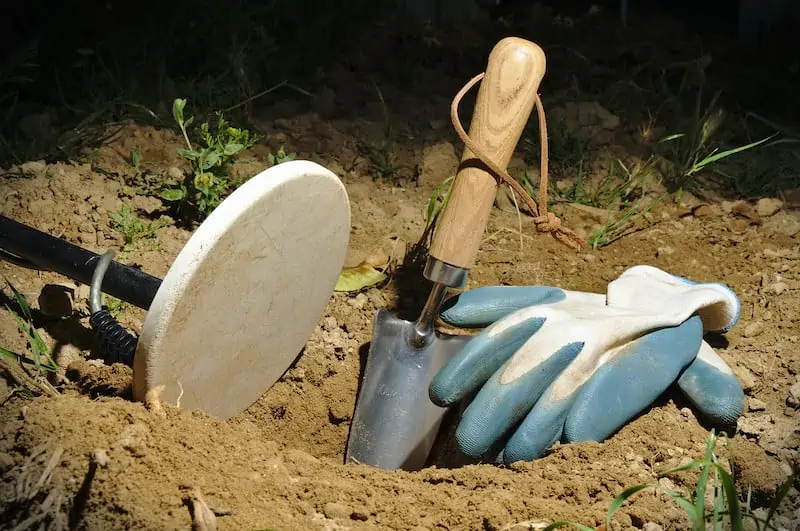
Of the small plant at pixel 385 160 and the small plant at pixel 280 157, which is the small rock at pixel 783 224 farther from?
the small plant at pixel 280 157

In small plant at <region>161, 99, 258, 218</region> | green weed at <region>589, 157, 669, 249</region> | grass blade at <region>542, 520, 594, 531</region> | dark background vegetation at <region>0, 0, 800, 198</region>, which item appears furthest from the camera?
dark background vegetation at <region>0, 0, 800, 198</region>

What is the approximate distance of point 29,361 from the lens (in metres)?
1.98

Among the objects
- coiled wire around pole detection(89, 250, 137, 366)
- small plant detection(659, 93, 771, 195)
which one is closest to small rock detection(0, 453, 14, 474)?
coiled wire around pole detection(89, 250, 137, 366)

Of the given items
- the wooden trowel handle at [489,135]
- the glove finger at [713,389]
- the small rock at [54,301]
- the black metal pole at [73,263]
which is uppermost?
the wooden trowel handle at [489,135]

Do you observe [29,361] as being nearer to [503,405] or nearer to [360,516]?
[360,516]

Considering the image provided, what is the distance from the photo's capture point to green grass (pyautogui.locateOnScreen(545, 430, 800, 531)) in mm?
1478

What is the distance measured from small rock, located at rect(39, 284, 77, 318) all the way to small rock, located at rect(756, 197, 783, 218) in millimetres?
2139

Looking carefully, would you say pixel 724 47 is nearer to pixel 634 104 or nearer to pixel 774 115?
pixel 774 115

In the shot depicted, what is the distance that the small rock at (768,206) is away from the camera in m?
2.69

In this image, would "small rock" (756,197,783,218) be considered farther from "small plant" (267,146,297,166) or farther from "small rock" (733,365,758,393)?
"small plant" (267,146,297,166)

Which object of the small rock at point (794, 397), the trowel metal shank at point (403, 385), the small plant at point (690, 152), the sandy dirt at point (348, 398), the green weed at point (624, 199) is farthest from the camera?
the small plant at point (690, 152)

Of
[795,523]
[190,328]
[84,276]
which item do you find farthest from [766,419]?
[84,276]

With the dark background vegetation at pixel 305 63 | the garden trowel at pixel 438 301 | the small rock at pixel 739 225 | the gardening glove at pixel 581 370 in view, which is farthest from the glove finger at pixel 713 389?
the dark background vegetation at pixel 305 63

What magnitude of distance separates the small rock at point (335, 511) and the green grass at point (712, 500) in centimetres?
38
